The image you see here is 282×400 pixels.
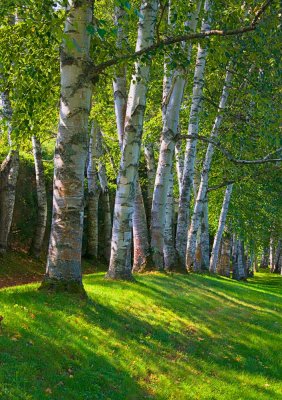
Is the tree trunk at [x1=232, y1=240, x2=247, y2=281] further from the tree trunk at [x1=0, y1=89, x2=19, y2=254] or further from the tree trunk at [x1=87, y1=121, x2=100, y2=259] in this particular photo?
the tree trunk at [x1=0, y1=89, x2=19, y2=254]

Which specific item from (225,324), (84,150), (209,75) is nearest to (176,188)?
(209,75)

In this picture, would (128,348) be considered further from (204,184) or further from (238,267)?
(238,267)

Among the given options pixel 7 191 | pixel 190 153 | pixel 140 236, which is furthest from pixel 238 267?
pixel 7 191

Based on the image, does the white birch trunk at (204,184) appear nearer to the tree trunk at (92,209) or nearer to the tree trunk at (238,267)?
the tree trunk at (92,209)

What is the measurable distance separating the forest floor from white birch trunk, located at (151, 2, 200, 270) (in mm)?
3138

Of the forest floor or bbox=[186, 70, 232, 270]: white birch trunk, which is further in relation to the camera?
bbox=[186, 70, 232, 270]: white birch trunk

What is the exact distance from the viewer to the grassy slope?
5914mm

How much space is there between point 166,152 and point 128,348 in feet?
26.8

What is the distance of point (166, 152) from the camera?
14.6m

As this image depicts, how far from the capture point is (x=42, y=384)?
219 inches

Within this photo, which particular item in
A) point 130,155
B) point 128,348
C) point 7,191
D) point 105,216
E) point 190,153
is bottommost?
point 128,348

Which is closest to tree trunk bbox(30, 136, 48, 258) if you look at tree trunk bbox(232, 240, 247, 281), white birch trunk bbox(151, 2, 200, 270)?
white birch trunk bbox(151, 2, 200, 270)

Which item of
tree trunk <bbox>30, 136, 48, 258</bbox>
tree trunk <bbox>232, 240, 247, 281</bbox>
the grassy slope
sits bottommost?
the grassy slope

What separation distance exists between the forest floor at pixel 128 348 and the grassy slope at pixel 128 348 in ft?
0.05
